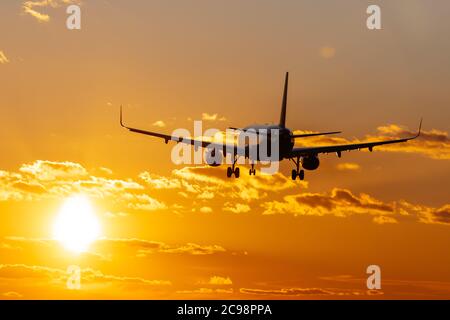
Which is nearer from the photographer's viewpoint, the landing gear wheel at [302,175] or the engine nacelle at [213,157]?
the engine nacelle at [213,157]

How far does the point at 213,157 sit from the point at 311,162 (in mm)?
14577

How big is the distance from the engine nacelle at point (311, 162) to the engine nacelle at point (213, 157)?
12.6 metres

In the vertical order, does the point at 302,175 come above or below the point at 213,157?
below

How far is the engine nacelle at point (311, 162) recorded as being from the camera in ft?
269

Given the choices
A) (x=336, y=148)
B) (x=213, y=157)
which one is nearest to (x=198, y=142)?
(x=213, y=157)

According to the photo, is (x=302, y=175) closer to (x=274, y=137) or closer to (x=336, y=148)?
Answer: (x=336, y=148)

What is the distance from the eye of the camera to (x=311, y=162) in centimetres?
8200

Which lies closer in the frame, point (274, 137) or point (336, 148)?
point (274, 137)

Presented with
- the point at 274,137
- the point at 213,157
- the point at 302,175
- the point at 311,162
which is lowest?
the point at 302,175

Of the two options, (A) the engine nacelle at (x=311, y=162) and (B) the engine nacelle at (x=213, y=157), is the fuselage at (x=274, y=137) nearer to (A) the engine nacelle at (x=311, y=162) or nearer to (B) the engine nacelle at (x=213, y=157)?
(B) the engine nacelle at (x=213, y=157)
